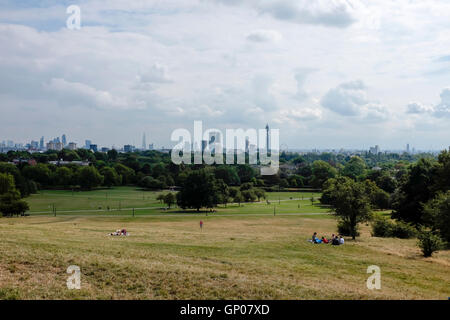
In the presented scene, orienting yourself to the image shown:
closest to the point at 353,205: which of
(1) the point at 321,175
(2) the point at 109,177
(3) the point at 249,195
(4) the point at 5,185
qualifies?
(3) the point at 249,195

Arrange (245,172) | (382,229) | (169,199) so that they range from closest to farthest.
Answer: (382,229) → (169,199) → (245,172)

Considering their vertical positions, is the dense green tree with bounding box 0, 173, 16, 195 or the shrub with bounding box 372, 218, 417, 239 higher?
the dense green tree with bounding box 0, 173, 16, 195

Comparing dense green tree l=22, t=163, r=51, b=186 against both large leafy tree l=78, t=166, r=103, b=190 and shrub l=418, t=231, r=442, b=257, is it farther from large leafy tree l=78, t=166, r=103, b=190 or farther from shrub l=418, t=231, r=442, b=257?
shrub l=418, t=231, r=442, b=257

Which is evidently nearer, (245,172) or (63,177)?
(63,177)

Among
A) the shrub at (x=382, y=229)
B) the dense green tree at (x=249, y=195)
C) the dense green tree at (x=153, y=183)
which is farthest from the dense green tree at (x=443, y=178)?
the dense green tree at (x=153, y=183)

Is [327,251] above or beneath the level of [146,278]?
beneath

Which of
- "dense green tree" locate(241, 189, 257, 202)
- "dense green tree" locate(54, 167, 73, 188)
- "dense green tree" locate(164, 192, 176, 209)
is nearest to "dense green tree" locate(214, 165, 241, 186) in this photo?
"dense green tree" locate(241, 189, 257, 202)

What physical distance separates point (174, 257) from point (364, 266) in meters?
12.1

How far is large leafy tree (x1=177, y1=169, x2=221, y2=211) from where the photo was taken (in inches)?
3332

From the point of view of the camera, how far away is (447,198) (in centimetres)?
3275

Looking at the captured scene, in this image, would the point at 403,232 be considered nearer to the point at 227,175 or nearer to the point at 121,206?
the point at 121,206

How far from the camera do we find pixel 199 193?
8506cm
